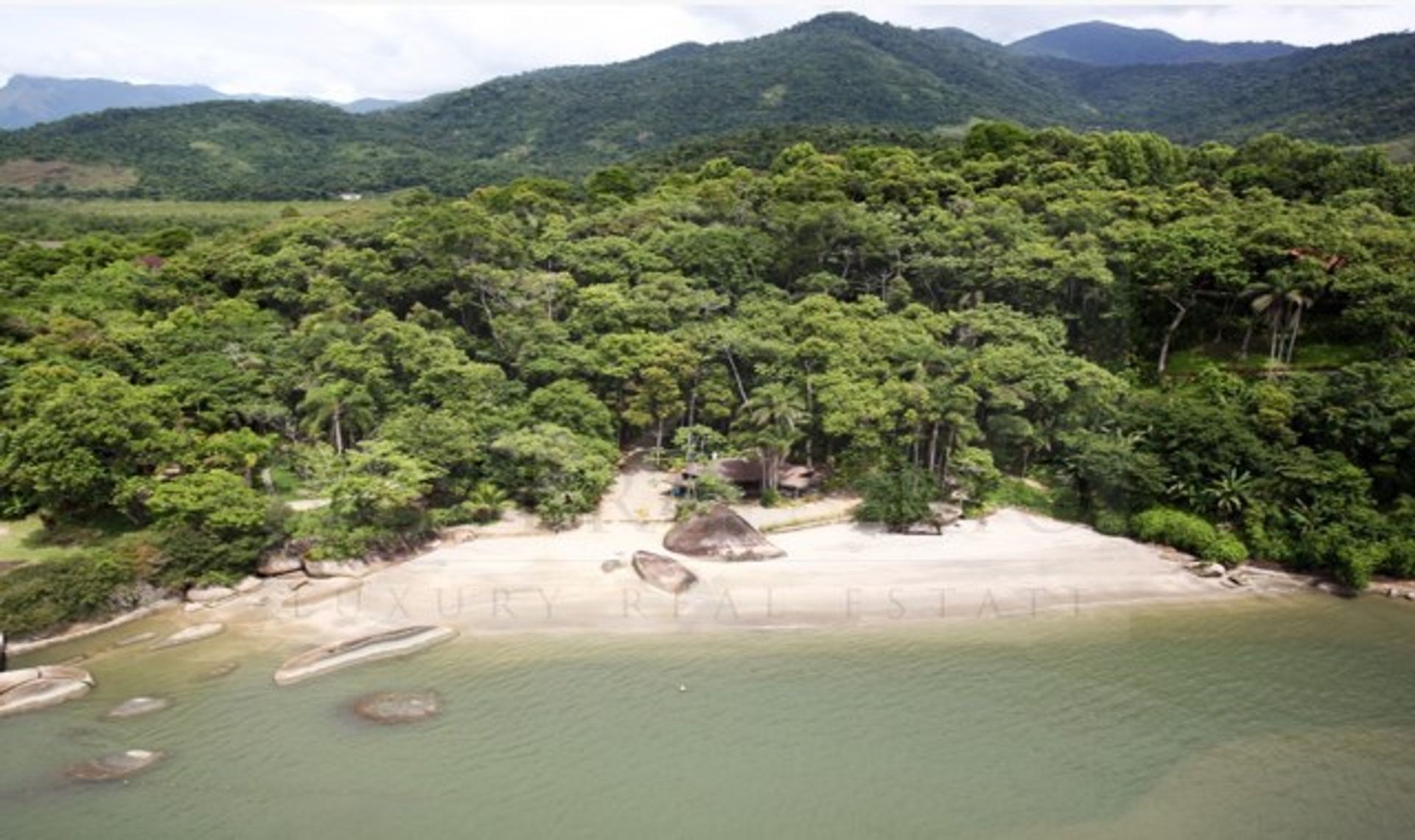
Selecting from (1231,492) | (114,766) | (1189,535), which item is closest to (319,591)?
→ (114,766)

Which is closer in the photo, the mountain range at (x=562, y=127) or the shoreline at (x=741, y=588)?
the shoreline at (x=741, y=588)

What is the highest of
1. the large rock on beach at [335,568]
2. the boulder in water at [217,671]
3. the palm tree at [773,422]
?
the palm tree at [773,422]

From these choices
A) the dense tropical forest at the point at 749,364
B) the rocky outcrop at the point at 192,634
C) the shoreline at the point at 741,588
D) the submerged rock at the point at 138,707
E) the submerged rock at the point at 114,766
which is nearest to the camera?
the submerged rock at the point at 114,766

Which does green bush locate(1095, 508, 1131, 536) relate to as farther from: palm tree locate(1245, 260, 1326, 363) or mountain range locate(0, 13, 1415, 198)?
mountain range locate(0, 13, 1415, 198)

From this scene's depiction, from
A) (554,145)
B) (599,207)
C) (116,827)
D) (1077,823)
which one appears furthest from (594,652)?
(554,145)

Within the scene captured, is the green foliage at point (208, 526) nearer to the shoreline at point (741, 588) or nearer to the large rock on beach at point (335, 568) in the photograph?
the shoreline at point (741, 588)

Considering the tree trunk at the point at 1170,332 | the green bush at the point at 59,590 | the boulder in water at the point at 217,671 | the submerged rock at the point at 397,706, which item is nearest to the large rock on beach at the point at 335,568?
the boulder in water at the point at 217,671
